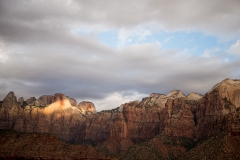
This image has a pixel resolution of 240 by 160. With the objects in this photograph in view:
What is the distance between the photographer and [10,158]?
170m

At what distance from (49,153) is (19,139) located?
1928cm

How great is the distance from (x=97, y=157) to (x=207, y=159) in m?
67.3

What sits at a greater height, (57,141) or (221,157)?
(57,141)

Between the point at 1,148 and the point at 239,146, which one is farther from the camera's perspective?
the point at 239,146

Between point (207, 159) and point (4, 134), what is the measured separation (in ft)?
397

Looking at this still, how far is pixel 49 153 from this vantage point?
591 ft

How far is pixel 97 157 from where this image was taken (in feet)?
653

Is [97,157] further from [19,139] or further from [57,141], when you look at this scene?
[19,139]

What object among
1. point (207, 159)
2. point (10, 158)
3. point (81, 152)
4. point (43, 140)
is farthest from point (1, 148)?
point (207, 159)

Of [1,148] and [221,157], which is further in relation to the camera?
[221,157]

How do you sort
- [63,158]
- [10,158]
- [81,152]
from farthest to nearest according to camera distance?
[81,152] → [63,158] → [10,158]

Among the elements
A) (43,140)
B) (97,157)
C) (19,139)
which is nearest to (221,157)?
(97,157)

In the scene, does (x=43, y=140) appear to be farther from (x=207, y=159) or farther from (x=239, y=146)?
(x=239, y=146)

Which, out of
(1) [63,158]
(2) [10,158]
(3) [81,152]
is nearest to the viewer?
(2) [10,158]
